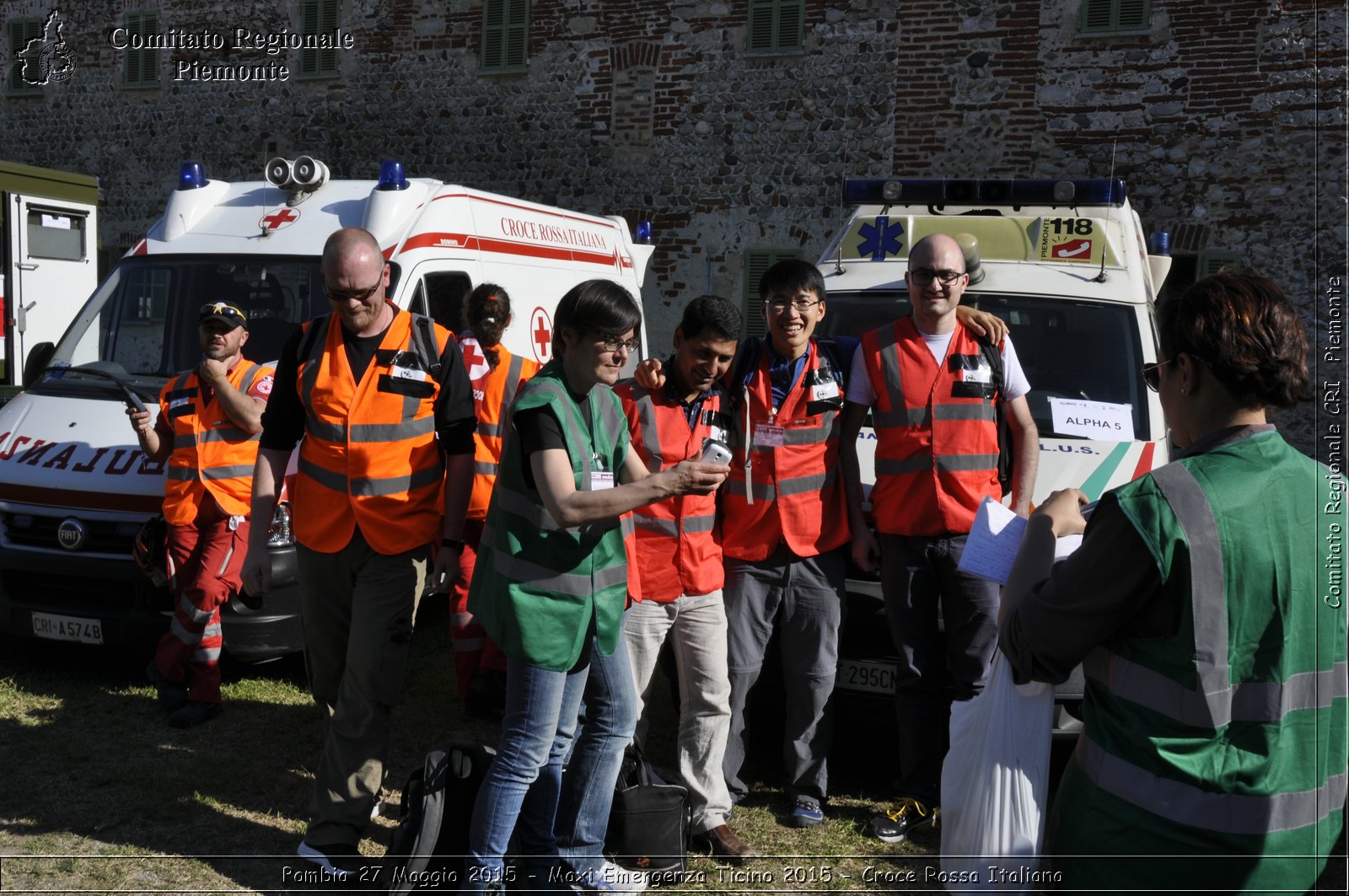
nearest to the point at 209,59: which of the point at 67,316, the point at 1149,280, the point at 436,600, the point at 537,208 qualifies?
A: the point at 67,316

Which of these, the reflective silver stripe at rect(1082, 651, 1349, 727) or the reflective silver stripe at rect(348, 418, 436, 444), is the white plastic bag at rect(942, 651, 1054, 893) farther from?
the reflective silver stripe at rect(348, 418, 436, 444)

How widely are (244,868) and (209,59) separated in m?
15.0

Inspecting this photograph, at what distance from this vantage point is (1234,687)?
201cm

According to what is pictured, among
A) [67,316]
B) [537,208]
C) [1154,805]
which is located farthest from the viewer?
[67,316]

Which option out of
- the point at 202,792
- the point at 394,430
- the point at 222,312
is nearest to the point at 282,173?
the point at 222,312

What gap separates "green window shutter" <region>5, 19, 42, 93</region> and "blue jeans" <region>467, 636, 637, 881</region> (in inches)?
706

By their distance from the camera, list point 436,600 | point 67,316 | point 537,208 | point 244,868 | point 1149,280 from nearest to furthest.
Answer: point 244,868 < point 1149,280 < point 436,600 < point 537,208 < point 67,316

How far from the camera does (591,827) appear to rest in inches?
145

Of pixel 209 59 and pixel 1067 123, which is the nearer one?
pixel 1067 123

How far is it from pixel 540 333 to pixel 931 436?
3738 mm

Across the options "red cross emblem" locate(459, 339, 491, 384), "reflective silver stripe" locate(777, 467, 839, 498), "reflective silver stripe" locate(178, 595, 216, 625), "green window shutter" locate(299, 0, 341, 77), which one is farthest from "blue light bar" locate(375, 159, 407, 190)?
"green window shutter" locate(299, 0, 341, 77)

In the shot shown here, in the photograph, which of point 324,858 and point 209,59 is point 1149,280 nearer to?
point 324,858

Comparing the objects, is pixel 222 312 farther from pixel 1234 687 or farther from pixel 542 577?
pixel 1234 687

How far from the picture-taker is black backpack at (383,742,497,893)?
140 inches
